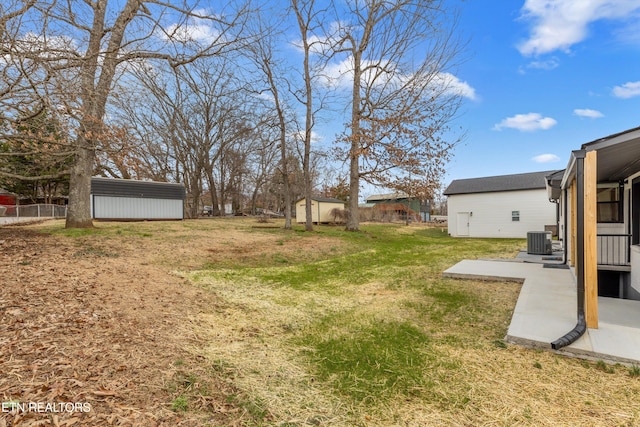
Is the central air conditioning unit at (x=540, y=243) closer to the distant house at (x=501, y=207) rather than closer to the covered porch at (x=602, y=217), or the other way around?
the covered porch at (x=602, y=217)

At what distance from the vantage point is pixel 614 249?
6.27 meters

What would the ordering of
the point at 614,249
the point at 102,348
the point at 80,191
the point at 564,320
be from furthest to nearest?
1. the point at 80,191
2. the point at 614,249
3. the point at 564,320
4. the point at 102,348

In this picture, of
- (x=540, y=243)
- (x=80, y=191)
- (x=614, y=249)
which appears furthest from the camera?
(x=540, y=243)

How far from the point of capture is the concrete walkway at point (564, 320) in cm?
301

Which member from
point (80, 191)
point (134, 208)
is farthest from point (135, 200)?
point (80, 191)

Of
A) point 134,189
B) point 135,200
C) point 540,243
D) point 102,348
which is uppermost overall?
point 134,189

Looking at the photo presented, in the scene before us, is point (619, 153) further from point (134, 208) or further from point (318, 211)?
point (134, 208)

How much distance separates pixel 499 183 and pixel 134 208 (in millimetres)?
24117

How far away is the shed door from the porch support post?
58.9 feet

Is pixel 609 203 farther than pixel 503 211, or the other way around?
pixel 503 211

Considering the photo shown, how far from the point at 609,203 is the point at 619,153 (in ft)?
12.1

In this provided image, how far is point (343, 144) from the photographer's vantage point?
51.6ft

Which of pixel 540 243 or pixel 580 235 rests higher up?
pixel 580 235

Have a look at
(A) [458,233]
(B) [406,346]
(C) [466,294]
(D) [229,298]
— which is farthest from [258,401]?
(A) [458,233]
